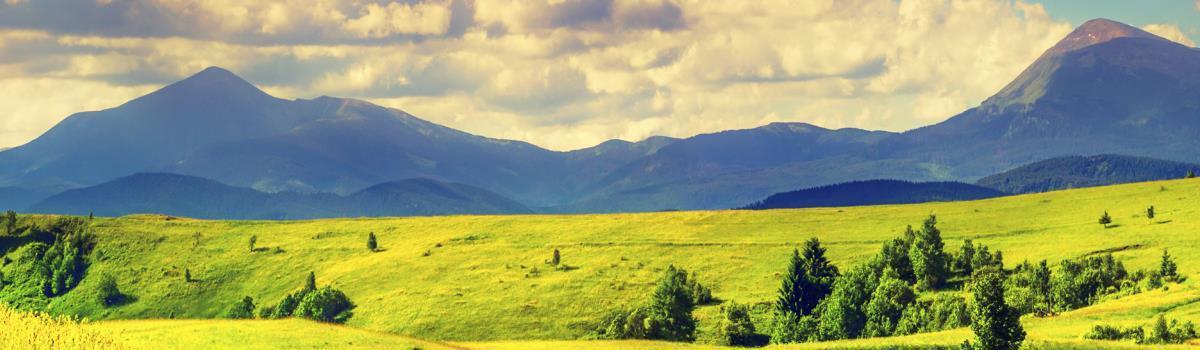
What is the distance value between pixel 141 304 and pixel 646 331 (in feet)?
317

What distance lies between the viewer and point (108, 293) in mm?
165625

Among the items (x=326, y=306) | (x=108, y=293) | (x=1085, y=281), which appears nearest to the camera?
(x=1085, y=281)

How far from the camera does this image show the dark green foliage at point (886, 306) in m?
A: 106

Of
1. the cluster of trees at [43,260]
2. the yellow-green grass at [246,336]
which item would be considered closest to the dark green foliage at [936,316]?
the yellow-green grass at [246,336]

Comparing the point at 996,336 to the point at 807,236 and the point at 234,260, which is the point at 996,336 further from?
the point at 234,260

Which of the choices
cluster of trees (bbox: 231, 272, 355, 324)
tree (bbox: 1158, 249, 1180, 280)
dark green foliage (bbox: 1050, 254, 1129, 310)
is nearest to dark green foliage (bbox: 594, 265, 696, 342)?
dark green foliage (bbox: 1050, 254, 1129, 310)

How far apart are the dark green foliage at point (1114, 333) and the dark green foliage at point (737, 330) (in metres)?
47.6

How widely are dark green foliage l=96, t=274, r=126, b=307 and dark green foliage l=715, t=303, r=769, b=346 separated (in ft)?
338

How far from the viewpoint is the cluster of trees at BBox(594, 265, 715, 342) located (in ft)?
348

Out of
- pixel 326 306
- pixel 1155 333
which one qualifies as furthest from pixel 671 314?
pixel 326 306

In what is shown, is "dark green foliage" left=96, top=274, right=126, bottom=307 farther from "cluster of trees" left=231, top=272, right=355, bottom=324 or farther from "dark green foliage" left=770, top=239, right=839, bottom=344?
"dark green foliage" left=770, top=239, right=839, bottom=344

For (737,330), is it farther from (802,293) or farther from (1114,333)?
(1114,333)

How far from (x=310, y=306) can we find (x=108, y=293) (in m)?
45.2

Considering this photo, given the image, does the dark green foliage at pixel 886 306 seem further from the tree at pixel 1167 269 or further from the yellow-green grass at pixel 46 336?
the yellow-green grass at pixel 46 336
